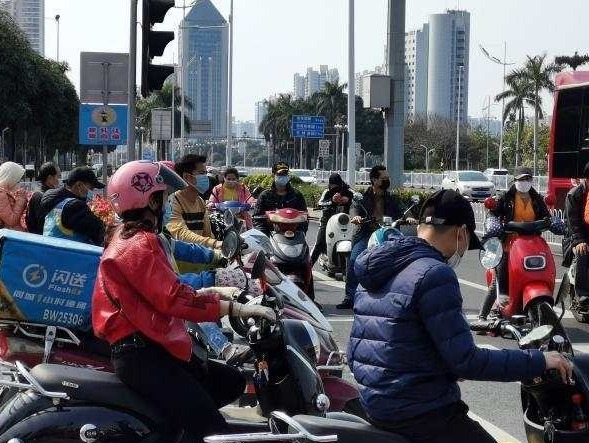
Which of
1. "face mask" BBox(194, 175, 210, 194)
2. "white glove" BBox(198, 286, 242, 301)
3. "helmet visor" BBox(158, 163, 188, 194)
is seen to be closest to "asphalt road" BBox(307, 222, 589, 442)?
"face mask" BBox(194, 175, 210, 194)

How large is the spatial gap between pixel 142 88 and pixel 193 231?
211 centimetres

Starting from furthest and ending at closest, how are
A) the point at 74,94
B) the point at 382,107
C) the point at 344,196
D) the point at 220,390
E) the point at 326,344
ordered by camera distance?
1. the point at 74,94
2. the point at 382,107
3. the point at 344,196
4. the point at 326,344
5. the point at 220,390

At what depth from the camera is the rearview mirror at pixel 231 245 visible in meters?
5.43

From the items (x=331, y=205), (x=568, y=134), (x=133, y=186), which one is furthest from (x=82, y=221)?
(x=568, y=134)

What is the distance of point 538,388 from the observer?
3.83 metres

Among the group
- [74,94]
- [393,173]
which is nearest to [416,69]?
[74,94]

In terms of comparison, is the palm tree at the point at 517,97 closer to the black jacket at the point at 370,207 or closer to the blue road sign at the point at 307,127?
the blue road sign at the point at 307,127

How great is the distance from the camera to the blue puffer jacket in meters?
3.35

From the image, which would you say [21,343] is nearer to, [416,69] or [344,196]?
[344,196]

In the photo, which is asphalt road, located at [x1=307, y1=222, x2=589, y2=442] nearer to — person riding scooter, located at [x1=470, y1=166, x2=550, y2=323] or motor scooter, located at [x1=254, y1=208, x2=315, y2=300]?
motor scooter, located at [x1=254, y1=208, x2=315, y2=300]

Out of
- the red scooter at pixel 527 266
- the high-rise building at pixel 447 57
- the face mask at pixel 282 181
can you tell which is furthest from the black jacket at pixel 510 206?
the high-rise building at pixel 447 57

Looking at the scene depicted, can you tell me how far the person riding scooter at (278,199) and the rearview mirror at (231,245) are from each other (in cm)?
615

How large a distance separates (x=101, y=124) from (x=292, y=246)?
14.8ft

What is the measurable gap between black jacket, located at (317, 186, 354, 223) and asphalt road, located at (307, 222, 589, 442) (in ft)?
3.28
